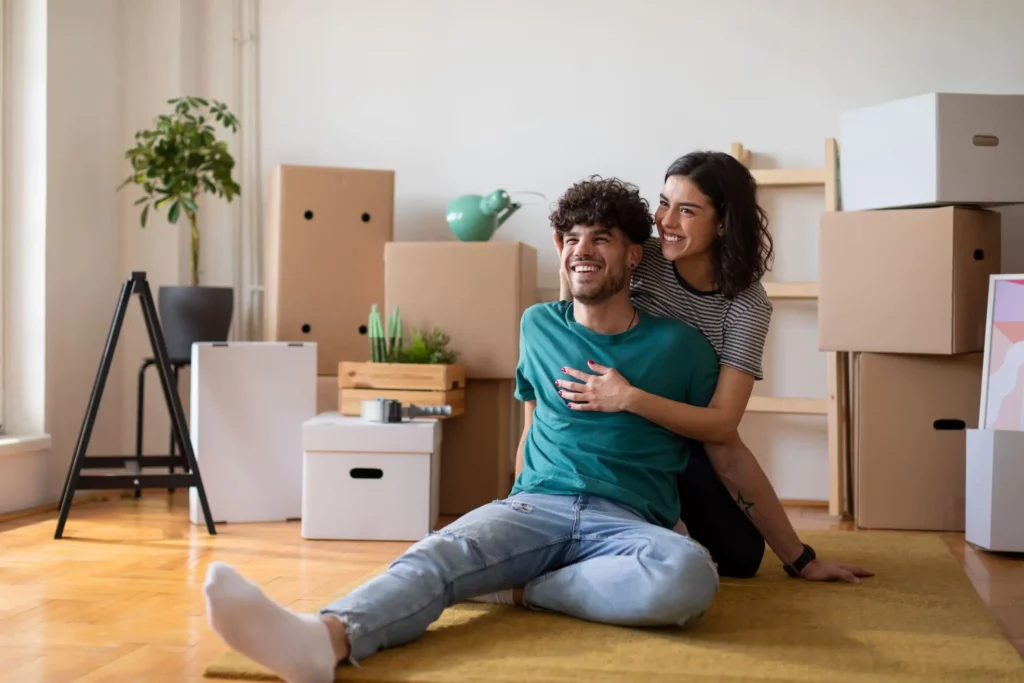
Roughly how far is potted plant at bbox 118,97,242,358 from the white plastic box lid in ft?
2.11

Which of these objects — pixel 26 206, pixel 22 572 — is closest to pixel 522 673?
pixel 22 572

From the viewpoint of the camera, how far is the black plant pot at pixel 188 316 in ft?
11.2

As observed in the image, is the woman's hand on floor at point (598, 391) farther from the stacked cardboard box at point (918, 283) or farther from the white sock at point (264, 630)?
Result: the stacked cardboard box at point (918, 283)

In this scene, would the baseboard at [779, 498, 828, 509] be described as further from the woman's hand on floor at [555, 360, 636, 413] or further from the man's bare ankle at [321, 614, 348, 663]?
the man's bare ankle at [321, 614, 348, 663]

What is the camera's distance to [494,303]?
333 centimetres

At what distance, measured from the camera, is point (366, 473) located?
10.0 ft

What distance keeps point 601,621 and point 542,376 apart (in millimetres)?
462

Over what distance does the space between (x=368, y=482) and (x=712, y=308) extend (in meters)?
1.16

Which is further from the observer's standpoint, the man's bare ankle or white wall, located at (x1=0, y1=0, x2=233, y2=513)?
white wall, located at (x1=0, y1=0, x2=233, y2=513)

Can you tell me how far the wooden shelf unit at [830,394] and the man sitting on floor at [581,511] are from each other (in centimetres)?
142

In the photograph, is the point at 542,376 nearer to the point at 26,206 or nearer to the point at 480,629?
the point at 480,629

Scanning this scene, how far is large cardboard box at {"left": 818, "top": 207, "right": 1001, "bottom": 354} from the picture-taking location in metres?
3.04

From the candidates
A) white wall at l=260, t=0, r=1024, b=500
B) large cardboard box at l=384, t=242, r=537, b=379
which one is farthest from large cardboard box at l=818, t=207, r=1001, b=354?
large cardboard box at l=384, t=242, r=537, b=379

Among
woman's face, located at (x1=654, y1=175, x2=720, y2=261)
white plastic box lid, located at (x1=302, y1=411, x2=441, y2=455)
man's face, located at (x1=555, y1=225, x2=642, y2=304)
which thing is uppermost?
woman's face, located at (x1=654, y1=175, x2=720, y2=261)
